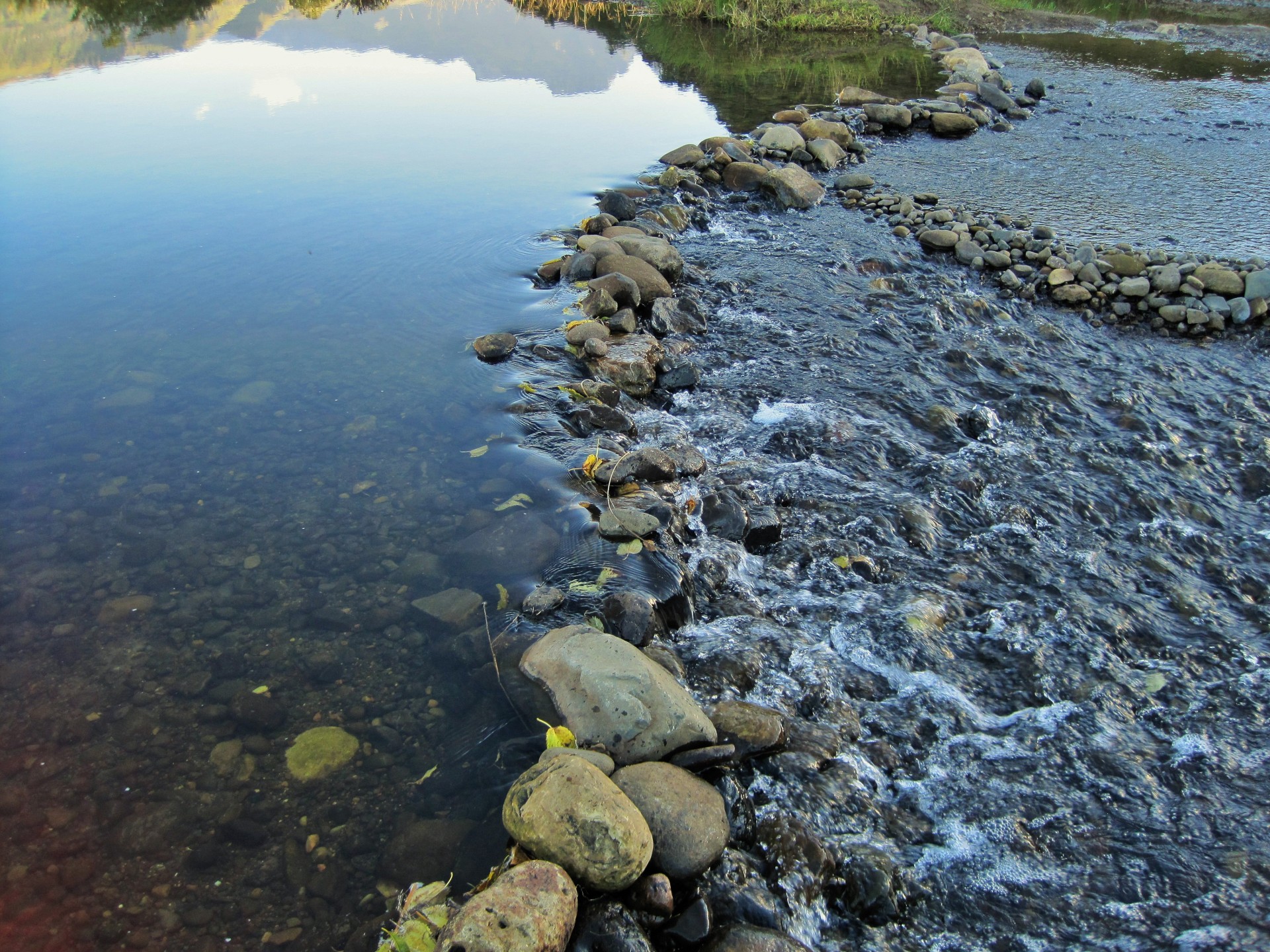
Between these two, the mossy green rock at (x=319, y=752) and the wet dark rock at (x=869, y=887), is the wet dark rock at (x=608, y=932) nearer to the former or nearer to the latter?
the wet dark rock at (x=869, y=887)

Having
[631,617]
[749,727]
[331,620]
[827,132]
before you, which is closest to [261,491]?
[331,620]

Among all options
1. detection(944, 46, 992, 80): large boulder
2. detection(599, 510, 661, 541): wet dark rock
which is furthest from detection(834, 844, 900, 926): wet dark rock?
detection(944, 46, 992, 80): large boulder

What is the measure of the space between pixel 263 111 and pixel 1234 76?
19869mm

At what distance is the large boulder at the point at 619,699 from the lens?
11.6 ft

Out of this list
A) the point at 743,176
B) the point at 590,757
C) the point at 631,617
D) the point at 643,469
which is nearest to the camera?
the point at 590,757

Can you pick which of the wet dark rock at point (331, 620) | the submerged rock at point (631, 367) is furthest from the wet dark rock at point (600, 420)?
the wet dark rock at point (331, 620)

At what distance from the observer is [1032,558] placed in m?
4.90

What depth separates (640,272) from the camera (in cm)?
809

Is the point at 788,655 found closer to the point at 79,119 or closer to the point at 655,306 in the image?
the point at 655,306

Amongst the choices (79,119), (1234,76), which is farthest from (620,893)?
(1234,76)

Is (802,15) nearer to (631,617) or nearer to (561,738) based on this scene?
(631,617)

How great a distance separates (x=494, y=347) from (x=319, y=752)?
4.14m

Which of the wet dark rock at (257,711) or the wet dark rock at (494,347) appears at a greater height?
the wet dark rock at (494,347)

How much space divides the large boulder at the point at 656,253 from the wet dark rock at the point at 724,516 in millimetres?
4015
